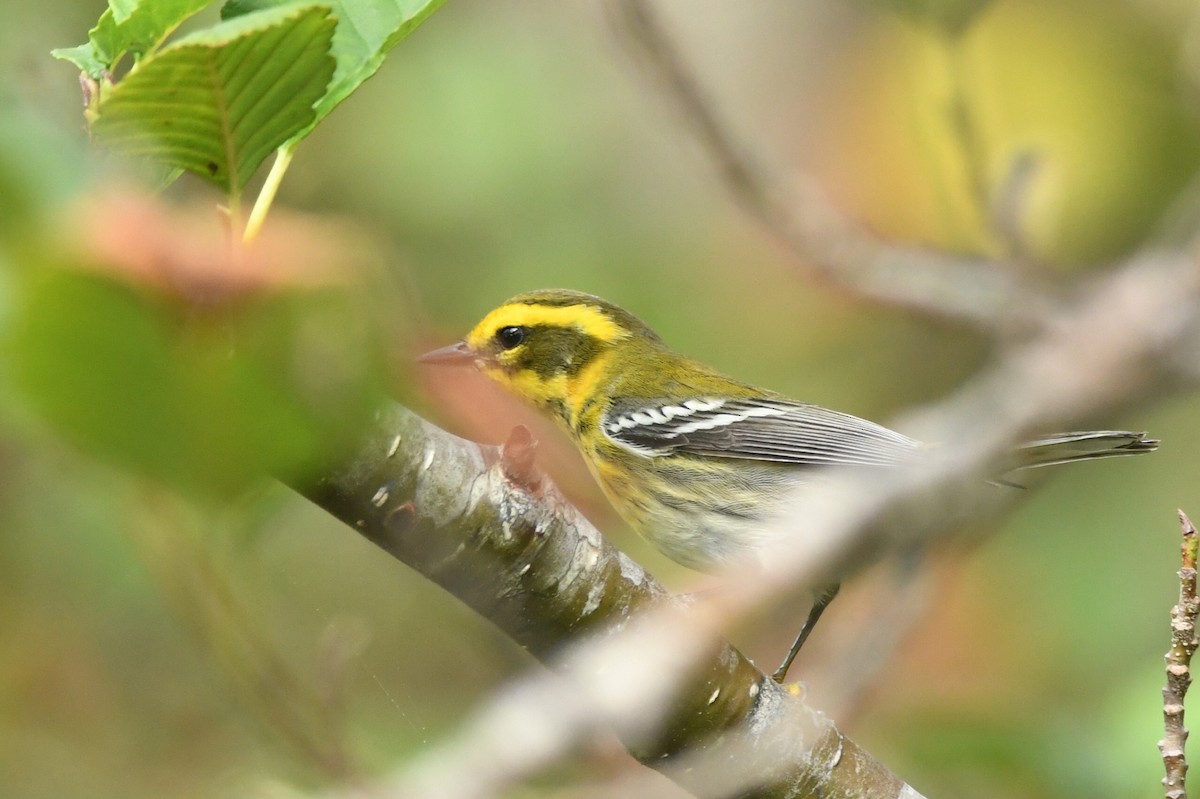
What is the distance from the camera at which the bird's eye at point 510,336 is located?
3676 millimetres

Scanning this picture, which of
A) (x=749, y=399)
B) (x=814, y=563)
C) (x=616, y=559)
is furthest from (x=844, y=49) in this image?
(x=814, y=563)

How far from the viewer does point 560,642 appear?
1.79m

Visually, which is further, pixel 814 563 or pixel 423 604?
pixel 423 604

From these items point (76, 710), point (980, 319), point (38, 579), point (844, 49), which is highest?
point (844, 49)

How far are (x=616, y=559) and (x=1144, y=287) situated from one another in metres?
1.44

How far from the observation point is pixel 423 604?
4.20 m

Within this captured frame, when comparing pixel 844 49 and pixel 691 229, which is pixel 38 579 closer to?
pixel 691 229

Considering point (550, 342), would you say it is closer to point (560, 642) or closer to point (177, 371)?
point (560, 642)

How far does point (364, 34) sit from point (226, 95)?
A: 0.91 feet

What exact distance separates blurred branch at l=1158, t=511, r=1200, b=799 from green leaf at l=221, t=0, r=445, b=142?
1186 millimetres

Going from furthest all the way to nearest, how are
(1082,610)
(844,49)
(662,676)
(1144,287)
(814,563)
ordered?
1. (844,49)
2. (1082,610)
3. (1144,287)
4. (814,563)
5. (662,676)

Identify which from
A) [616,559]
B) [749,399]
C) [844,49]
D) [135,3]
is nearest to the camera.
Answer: [135,3]

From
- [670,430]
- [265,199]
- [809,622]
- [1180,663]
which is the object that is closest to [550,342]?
[670,430]

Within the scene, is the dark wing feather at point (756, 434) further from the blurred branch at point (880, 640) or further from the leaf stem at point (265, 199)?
the leaf stem at point (265, 199)
